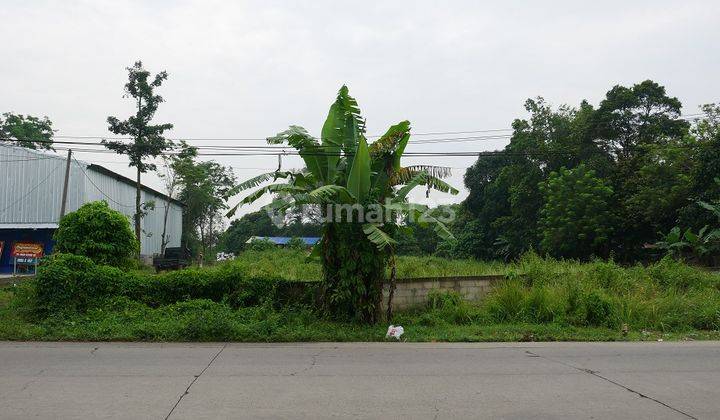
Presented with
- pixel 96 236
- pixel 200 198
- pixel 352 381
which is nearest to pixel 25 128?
pixel 200 198

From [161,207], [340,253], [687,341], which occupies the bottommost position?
[687,341]

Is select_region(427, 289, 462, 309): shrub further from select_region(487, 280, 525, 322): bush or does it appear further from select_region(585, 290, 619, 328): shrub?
select_region(585, 290, 619, 328): shrub

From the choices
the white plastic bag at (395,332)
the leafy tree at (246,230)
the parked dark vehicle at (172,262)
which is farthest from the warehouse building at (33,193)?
the leafy tree at (246,230)

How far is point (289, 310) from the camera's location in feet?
40.8

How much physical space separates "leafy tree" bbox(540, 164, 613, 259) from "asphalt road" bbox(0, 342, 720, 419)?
2592 centimetres

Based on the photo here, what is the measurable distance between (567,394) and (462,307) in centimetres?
711

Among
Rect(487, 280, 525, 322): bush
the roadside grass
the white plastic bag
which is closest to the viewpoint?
the roadside grass

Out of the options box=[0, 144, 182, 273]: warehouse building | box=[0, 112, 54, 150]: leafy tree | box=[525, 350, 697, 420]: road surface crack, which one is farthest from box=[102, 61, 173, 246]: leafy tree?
box=[525, 350, 697, 420]: road surface crack

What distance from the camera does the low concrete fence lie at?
13.9 meters

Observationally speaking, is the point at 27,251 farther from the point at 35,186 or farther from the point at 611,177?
the point at 611,177

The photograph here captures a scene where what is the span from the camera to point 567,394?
6.41m

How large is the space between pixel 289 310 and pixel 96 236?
18.5 ft

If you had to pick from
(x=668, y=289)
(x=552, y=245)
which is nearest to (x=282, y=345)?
(x=668, y=289)

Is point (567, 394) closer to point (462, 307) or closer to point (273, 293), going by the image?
point (462, 307)
